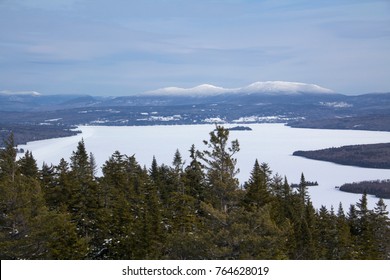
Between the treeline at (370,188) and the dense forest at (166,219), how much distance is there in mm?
61388

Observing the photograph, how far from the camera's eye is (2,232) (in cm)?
1766

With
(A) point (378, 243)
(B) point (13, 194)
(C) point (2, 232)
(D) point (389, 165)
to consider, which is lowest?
(D) point (389, 165)

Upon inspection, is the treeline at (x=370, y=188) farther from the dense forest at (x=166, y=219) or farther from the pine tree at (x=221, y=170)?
the pine tree at (x=221, y=170)

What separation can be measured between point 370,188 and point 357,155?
61.5 m

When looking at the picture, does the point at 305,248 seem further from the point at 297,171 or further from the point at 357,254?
the point at 297,171

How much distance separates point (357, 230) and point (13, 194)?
2801cm

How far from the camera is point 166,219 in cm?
2750

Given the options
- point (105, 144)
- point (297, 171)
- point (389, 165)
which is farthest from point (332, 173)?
point (105, 144)

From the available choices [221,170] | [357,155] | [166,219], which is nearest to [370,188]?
[357,155]

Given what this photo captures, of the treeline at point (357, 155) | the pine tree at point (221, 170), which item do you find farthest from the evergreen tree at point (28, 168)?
the treeline at point (357, 155)

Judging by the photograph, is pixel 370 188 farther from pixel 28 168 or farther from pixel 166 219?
pixel 28 168

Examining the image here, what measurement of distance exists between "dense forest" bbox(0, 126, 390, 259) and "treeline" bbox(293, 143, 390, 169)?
115665 millimetres

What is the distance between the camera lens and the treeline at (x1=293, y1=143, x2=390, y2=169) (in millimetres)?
147125

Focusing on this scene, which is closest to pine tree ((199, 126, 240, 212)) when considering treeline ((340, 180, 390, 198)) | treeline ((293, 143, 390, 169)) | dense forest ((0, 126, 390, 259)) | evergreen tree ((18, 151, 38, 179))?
dense forest ((0, 126, 390, 259))
